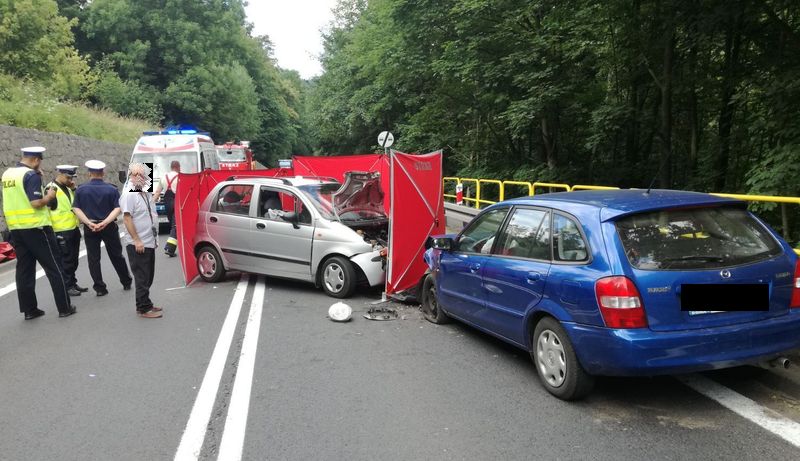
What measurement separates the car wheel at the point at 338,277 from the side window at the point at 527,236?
3.03 metres

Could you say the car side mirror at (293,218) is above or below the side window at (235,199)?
below

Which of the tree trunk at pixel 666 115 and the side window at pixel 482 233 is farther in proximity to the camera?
the tree trunk at pixel 666 115

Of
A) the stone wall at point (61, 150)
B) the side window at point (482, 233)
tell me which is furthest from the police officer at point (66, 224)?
the stone wall at point (61, 150)

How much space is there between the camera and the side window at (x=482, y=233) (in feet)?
17.3

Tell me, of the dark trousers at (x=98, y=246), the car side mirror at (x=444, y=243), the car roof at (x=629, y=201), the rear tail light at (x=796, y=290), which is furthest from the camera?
the dark trousers at (x=98, y=246)

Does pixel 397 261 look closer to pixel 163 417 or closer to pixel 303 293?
pixel 303 293

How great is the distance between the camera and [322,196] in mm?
8602

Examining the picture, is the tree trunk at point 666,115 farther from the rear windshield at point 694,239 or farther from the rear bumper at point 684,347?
the rear bumper at point 684,347

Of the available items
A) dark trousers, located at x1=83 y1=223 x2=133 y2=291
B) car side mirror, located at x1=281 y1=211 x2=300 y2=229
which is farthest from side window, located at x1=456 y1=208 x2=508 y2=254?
dark trousers, located at x1=83 y1=223 x2=133 y2=291

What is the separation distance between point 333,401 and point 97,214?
5.14 meters

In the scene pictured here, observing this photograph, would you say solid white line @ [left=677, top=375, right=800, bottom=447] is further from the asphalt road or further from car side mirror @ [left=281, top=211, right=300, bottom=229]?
car side mirror @ [left=281, top=211, right=300, bottom=229]

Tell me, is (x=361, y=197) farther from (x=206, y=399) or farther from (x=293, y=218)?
(x=206, y=399)

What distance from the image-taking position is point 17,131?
13.8 meters

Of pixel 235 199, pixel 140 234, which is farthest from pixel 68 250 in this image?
pixel 235 199
